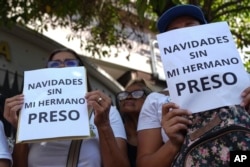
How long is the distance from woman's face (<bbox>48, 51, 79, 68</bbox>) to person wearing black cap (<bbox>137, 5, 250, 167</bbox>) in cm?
56

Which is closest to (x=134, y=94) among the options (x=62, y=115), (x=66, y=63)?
(x=66, y=63)

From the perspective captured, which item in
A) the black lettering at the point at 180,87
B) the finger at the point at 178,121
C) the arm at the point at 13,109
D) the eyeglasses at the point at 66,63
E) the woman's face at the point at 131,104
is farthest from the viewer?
the woman's face at the point at 131,104

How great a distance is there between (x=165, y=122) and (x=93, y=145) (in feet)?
1.84

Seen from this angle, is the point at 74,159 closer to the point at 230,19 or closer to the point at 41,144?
the point at 41,144

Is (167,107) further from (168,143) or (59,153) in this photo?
(59,153)

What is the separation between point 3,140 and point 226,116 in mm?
1139

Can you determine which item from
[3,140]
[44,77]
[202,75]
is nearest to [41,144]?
[3,140]

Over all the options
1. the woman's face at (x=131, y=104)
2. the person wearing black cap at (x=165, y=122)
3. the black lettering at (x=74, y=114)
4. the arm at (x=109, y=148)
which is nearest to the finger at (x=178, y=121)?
the person wearing black cap at (x=165, y=122)

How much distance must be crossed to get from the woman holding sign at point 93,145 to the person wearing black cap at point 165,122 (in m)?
0.14

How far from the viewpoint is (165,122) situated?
189 cm

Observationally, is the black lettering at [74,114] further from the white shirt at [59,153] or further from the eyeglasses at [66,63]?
the eyeglasses at [66,63]

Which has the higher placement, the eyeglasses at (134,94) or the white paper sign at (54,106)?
the eyeglasses at (134,94)

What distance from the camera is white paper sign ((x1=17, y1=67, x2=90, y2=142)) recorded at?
2146mm

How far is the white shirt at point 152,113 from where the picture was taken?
2139 millimetres
